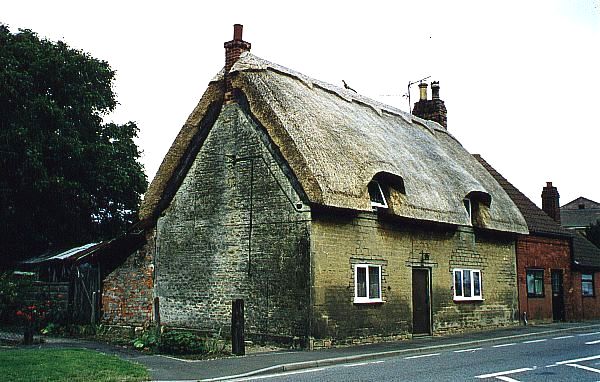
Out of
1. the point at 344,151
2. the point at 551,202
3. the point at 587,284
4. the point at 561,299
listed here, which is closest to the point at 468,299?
the point at 344,151

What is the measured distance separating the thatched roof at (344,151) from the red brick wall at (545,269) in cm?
225

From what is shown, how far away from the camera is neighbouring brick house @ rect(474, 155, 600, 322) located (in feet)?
93.4

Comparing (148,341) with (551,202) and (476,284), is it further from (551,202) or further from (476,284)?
(551,202)

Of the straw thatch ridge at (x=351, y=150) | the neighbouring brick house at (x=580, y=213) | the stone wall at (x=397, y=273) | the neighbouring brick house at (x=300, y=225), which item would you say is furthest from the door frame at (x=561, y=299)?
the neighbouring brick house at (x=580, y=213)

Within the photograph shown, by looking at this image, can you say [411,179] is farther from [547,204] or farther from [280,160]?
[547,204]

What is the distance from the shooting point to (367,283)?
65.3 feet

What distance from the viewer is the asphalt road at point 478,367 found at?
11969 mm

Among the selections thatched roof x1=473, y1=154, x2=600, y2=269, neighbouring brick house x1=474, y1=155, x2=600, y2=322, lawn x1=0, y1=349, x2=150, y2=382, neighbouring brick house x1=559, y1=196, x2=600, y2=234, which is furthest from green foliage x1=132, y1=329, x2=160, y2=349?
neighbouring brick house x1=559, y1=196, x2=600, y2=234

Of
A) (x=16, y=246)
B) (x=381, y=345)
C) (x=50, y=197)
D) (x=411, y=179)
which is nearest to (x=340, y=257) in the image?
(x=381, y=345)

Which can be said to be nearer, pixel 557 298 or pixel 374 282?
pixel 374 282

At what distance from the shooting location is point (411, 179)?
21359 mm

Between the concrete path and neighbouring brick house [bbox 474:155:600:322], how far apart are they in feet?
22.5

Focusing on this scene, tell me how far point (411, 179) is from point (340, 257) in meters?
→ 4.23

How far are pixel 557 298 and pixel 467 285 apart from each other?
343 inches
